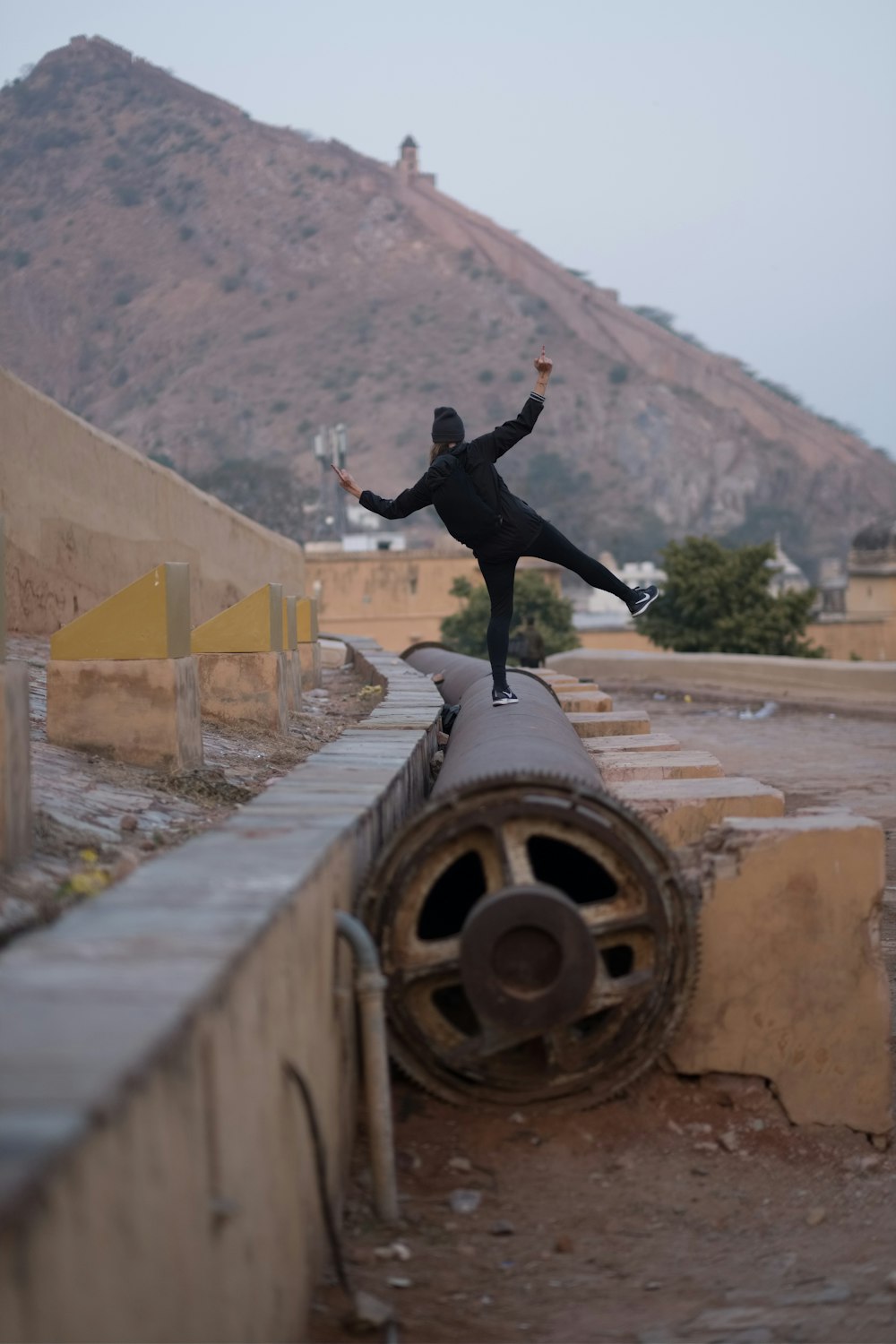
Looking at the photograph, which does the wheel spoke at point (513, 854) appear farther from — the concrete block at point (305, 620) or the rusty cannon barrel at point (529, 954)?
the concrete block at point (305, 620)

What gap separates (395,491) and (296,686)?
255ft

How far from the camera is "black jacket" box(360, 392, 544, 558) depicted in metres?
6.22

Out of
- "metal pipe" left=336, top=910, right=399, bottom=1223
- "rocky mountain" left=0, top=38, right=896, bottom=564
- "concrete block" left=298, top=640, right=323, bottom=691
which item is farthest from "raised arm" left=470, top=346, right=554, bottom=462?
"rocky mountain" left=0, top=38, right=896, bottom=564

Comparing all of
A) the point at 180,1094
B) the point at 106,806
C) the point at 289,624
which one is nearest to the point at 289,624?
the point at 289,624

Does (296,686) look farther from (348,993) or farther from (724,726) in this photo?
(724,726)

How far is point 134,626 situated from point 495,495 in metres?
1.79

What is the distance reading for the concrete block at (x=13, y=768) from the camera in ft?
12.0

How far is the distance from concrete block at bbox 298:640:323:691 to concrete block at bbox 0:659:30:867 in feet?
24.7

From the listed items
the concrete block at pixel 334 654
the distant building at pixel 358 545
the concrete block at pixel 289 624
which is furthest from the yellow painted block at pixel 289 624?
the distant building at pixel 358 545

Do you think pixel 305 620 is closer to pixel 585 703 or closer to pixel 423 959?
pixel 585 703

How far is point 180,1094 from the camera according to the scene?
2182mm

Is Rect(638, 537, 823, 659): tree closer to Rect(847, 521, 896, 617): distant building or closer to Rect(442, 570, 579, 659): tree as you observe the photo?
Rect(442, 570, 579, 659): tree

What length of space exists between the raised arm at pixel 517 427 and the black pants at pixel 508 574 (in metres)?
0.46

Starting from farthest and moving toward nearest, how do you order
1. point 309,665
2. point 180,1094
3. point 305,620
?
point 309,665 < point 305,620 < point 180,1094
